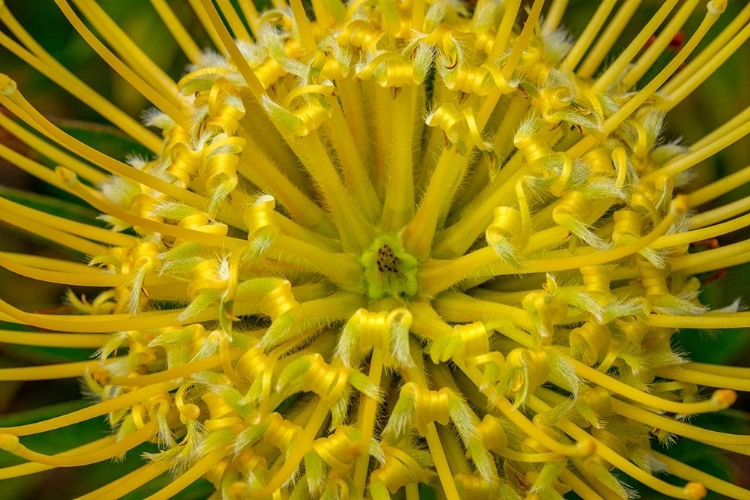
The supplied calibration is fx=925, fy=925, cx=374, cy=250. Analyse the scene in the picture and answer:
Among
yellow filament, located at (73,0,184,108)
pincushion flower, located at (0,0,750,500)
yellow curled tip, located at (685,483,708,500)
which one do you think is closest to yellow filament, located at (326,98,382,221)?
pincushion flower, located at (0,0,750,500)

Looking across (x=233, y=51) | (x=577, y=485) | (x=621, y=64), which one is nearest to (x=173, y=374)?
(x=233, y=51)

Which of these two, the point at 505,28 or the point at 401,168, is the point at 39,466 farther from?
the point at 505,28

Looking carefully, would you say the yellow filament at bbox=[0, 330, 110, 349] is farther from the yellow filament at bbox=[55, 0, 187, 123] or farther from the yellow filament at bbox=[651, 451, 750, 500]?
the yellow filament at bbox=[651, 451, 750, 500]

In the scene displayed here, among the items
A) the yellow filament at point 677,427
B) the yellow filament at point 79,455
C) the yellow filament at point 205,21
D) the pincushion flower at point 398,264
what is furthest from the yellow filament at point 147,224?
the yellow filament at point 677,427

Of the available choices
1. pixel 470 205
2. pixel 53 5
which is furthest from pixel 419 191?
pixel 53 5

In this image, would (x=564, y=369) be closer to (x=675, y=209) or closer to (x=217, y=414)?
(x=675, y=209)

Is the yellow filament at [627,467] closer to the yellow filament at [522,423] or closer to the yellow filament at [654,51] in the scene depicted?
the yellow filament at [522,423]

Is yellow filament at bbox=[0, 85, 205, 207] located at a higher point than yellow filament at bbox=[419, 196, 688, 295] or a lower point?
higher
